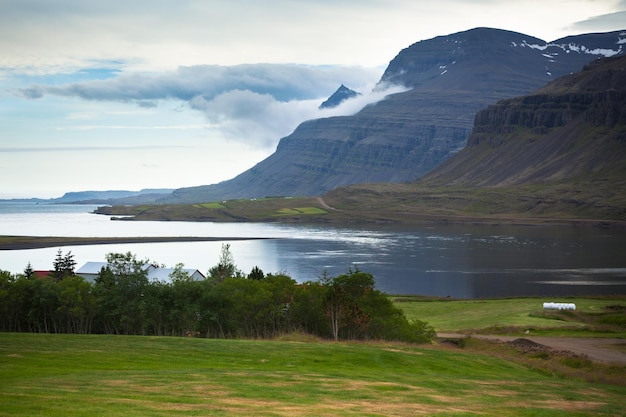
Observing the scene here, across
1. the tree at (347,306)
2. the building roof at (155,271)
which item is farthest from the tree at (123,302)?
the building roof at (155,271)

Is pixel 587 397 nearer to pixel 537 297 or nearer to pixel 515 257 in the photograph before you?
pixel 537 297

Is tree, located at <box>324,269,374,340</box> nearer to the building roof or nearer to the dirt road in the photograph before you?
the dirt road

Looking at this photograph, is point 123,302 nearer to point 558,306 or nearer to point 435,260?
point 558,306

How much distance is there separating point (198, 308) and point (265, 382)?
2628cm

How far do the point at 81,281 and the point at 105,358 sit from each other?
81.9ft

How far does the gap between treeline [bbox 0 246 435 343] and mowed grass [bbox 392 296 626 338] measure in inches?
609

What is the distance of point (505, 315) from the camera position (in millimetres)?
81812

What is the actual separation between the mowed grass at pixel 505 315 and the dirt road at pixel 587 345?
3932mm

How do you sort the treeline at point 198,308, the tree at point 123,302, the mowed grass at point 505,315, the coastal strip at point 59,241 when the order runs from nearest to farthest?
the tree at point 123,302
the treeline at point 198,308
the mowed grass at point 505,315
the coastal strip at point 59,241

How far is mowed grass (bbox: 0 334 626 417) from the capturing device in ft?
80.6

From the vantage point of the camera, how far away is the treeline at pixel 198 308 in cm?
5703

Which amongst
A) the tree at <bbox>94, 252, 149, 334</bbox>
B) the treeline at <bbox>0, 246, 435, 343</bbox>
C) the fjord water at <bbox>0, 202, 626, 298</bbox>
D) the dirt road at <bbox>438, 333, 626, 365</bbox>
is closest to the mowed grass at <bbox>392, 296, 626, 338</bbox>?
the dirt road at <bbox>438, 333, 626, 365</bbox>

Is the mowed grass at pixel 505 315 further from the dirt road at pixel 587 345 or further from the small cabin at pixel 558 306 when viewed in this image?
the dirt road at pixel 587 345

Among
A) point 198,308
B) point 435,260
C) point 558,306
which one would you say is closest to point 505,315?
point 558,306
